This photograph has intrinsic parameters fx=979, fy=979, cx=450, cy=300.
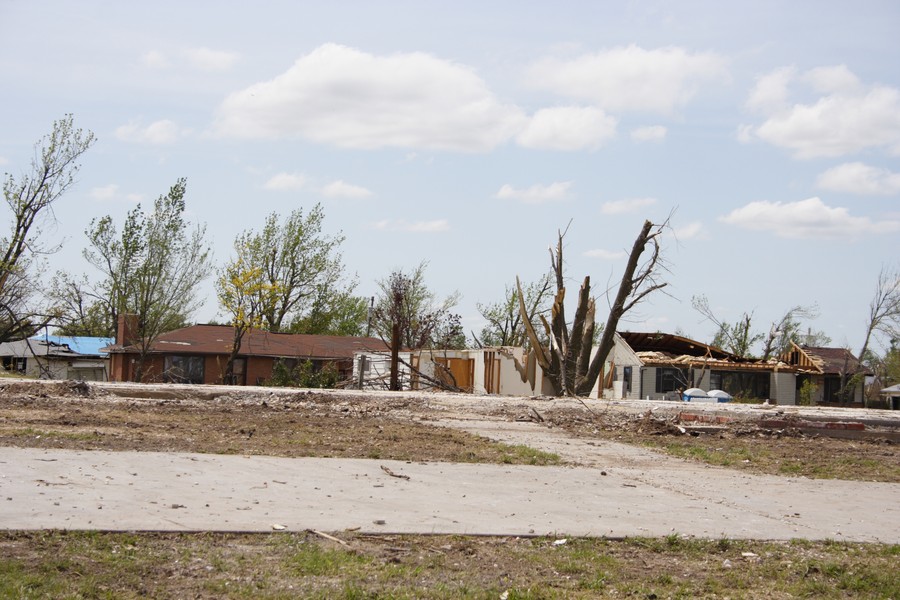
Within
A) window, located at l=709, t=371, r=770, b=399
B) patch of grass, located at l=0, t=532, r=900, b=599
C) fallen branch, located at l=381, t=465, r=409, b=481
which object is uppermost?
window, located at l=709, t=371, r=770, b=399

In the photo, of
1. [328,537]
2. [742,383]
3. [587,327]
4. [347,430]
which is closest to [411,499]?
[328,537]

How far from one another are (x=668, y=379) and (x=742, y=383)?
10.7ft

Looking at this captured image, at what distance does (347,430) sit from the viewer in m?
13.9

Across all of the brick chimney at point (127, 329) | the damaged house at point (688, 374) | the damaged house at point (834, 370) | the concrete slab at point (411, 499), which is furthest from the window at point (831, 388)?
the concrete slab at point (411, 499)

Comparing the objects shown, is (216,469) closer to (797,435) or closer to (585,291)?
(797,435)

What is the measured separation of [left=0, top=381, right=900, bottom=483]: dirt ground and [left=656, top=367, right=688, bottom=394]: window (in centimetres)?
2384

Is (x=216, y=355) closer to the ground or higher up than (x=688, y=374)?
higher up

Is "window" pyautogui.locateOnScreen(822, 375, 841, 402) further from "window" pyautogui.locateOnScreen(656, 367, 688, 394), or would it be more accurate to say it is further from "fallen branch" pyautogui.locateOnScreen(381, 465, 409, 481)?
"fallen branch" pyautogui.locateOnScreen(381, 465, 409, 481)

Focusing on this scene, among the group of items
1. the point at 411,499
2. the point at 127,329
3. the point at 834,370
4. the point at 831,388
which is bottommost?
the point at 411,499

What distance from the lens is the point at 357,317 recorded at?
64625 millimetres

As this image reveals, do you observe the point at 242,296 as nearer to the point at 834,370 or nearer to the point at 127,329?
the point at 127,329

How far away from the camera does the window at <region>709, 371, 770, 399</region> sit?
1594 inches

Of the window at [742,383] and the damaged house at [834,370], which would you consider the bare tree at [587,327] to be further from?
the damaged house at [834,370]

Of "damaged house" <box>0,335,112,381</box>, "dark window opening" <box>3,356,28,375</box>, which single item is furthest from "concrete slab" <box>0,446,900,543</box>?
"dark window opening" <box>3,356,28,375</box>
